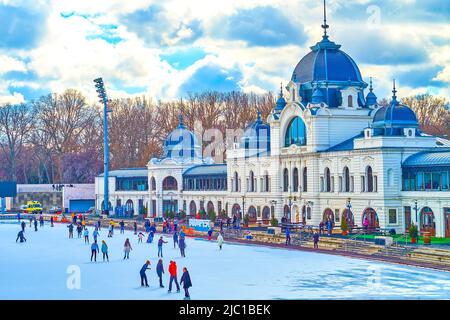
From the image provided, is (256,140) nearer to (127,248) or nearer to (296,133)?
(296,133)

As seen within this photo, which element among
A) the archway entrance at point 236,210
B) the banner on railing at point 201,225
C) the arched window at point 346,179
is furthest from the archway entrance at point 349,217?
the archway entrance at point 236,210

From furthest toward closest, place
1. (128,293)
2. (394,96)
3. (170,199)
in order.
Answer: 1. (170,199)
2. (394,96)
3. (128,293)

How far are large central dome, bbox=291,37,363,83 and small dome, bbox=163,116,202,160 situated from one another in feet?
89.5

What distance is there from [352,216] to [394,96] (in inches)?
373

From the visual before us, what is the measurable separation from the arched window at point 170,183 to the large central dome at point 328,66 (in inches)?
1034

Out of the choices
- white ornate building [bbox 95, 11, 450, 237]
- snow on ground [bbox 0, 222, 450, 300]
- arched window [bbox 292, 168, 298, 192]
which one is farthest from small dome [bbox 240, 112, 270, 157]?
snow on ground [bbox 0, 222, 450, 300]

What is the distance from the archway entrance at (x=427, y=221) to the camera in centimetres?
5643

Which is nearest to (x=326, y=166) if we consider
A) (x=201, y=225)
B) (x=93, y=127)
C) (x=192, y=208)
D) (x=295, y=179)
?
(x=295, y=179)

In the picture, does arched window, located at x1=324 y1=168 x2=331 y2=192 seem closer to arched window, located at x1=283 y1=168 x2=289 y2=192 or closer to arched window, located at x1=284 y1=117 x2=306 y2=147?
arched window, located at x1=284 y1=117 x2=306 y2=147

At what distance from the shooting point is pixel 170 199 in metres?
96.2

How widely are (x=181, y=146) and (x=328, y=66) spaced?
31.1 metres
